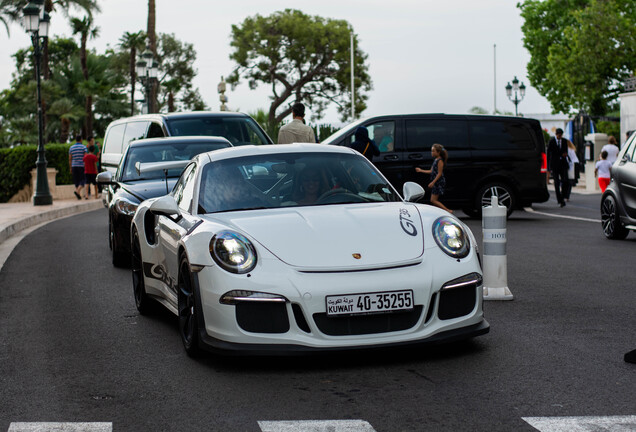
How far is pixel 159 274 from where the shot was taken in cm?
758

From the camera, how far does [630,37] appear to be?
4916cm

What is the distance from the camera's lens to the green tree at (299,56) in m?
64.9

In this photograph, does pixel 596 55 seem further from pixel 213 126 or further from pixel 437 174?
pixel 213 126

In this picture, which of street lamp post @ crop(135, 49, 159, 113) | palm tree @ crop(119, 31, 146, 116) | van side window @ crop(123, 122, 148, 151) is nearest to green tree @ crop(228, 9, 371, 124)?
palm tree @ crop(119, 31, 146, 116)

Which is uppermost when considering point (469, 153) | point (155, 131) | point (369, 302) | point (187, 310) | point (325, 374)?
point (155, 131)

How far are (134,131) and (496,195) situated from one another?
22.7 feet

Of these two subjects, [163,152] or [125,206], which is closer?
[125,206]

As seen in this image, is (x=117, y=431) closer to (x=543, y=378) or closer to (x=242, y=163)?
(x=543, y=378)

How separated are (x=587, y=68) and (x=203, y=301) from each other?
4705 centimetres

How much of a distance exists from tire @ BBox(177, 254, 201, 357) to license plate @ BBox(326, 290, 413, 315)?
3.00ft

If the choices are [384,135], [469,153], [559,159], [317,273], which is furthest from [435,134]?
[317,273]

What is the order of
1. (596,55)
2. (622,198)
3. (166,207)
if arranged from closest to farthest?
1. (166,207)
2. (622,198)
3. (596,55)

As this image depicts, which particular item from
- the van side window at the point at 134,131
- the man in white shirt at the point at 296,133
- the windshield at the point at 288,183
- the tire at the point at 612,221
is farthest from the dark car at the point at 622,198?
the van side window at the point at 134,131

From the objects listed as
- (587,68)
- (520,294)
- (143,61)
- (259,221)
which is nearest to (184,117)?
(520,294)
